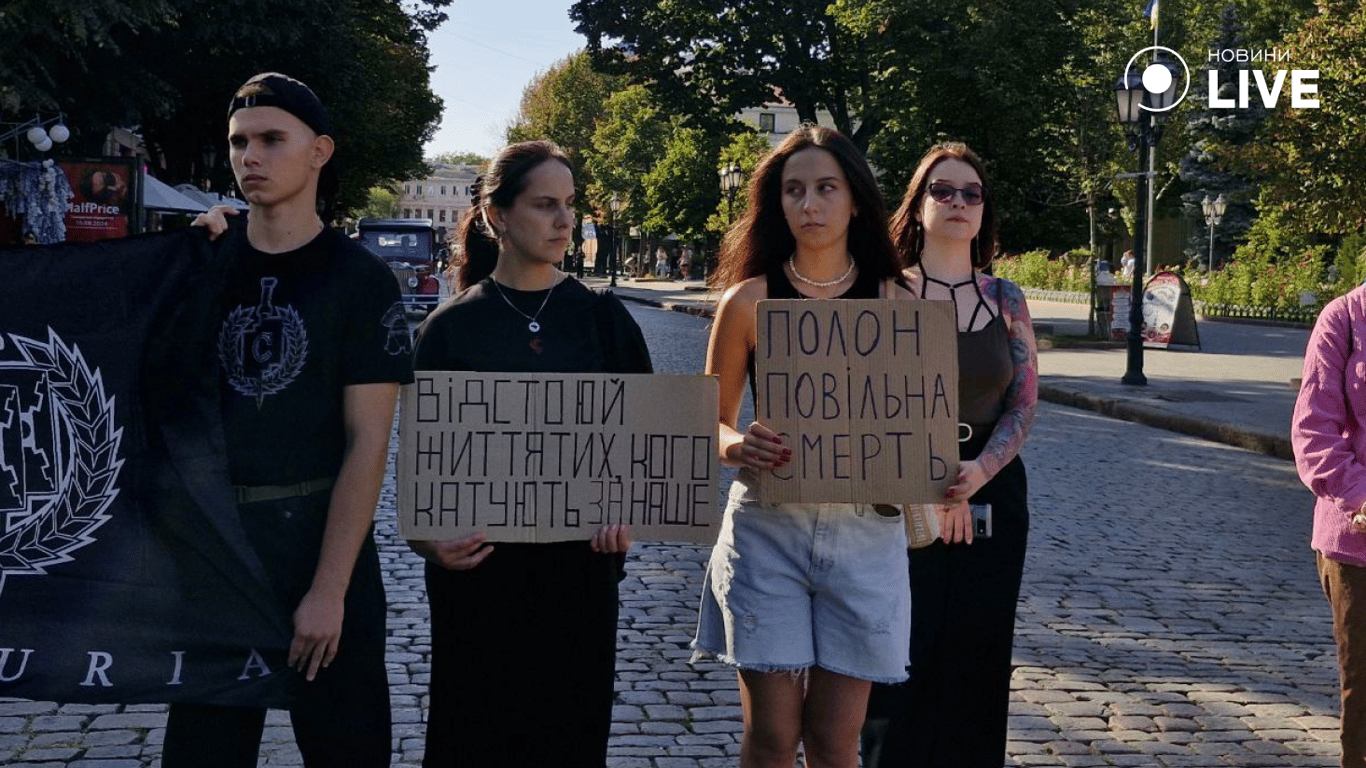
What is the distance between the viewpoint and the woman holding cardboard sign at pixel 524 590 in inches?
150

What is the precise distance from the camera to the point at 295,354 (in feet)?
10.6

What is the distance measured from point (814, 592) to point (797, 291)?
2.49 feet

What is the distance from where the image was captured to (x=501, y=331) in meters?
3.88

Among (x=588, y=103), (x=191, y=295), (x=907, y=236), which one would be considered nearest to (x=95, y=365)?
(x=191, y=295)

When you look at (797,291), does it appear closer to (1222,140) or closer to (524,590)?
(524,590)

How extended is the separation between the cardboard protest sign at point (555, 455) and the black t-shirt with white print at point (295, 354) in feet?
1.41

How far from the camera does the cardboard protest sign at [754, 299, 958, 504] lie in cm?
384

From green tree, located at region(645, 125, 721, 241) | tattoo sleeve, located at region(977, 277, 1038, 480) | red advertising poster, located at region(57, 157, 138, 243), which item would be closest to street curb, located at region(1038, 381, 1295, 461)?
tattoo sleeve, located at region(977, 277, 1038, 480)

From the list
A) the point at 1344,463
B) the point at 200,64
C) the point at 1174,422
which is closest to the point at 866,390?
the point at 1344,463

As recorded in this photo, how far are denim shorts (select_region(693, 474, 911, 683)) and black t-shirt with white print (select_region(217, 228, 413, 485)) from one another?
1016mm

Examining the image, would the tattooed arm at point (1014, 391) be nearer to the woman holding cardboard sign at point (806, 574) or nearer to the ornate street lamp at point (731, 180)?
the woman holding cardboard sign at point (806, 574)

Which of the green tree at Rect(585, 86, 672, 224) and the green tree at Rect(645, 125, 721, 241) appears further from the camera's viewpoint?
the green tree at Rect(585, 86, 672, 224)

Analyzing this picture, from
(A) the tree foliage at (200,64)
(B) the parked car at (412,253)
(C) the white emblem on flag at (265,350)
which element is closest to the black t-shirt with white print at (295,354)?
(C) the white emblem on flag at (265,350)

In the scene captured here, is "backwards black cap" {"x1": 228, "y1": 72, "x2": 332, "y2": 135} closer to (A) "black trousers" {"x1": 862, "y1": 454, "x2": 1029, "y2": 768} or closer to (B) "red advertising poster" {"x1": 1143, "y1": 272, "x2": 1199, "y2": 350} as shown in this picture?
(A) "black trousers" {"x1": 862, "y1": 454, "x2": 1029, "y2": 768}
